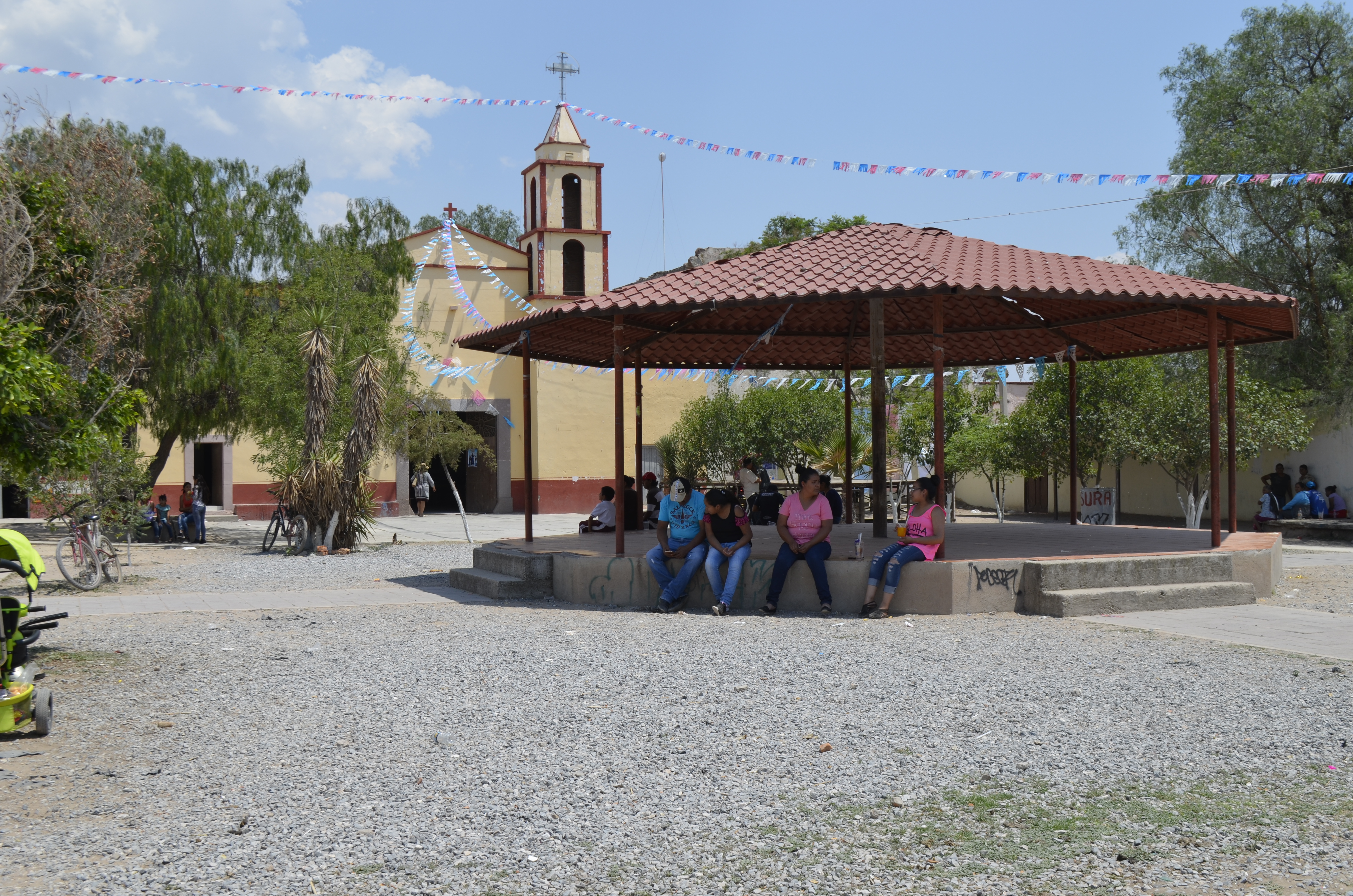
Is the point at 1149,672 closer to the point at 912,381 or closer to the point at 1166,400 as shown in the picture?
the point at 1166,400

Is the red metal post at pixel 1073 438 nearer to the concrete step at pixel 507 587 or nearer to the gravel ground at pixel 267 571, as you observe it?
the concrete step at pixel 507 587

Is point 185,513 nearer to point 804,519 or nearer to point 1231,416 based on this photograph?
point 804,519

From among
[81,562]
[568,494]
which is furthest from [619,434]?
[568,494]

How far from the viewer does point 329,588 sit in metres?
12.7

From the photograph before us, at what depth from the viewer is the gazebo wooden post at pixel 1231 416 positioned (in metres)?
12.0

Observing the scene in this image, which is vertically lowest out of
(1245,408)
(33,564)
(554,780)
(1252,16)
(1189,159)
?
(554,780)

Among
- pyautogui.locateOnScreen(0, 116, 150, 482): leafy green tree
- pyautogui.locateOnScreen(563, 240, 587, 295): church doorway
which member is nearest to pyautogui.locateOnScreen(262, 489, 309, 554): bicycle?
pyautogui.locateOnScreen(0, 116, 150, 482): leafy green tree

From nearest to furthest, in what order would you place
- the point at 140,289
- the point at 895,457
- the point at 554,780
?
the point at 554,780
the point at 140,289
the point at 895,457

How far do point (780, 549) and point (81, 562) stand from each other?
8262 mm

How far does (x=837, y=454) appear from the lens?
941 inches

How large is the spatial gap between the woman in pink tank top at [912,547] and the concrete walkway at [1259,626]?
135 cm

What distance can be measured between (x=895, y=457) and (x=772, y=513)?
13.1 m

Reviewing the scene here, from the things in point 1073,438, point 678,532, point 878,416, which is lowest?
point 678,532

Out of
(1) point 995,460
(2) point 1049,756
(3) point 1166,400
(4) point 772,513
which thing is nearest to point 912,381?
(1) point 995,460
